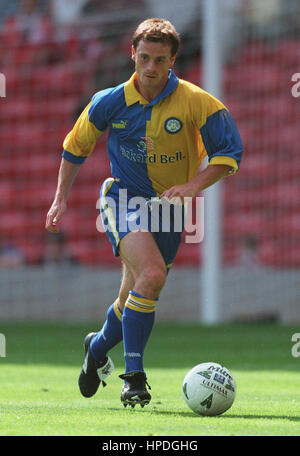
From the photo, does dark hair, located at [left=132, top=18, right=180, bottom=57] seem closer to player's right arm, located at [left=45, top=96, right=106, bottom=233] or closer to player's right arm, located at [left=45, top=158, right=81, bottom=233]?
player's right arm, located at [left=45, top=96, right=106, bottom=233]

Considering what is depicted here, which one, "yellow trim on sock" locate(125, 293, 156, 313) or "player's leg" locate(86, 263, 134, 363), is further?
"player's leg" locate(86, 263, 134, 363)

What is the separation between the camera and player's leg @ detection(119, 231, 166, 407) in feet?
13.6

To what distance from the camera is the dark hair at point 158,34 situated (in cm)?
426

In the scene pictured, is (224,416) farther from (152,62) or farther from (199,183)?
(152,62)

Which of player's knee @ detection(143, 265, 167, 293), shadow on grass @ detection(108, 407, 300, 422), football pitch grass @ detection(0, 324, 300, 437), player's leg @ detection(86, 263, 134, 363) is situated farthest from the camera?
player's leg @ detection(86, 263, 134, 363)

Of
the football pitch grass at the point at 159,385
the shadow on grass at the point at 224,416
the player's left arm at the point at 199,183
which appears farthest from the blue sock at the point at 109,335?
the player's left arm at the point at 199,183

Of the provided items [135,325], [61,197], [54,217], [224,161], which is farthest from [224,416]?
[61,197]

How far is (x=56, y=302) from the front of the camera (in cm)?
1154

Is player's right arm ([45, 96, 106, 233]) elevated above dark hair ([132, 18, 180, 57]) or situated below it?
below

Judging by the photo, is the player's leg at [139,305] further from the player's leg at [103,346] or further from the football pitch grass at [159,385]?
the player's leg at [103,346]

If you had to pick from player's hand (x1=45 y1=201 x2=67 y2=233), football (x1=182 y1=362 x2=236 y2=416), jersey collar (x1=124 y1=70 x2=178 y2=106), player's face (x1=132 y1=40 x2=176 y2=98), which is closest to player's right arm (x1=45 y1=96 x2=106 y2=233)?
player's hand (x1=45 y1=201 x2=67 y2=233)

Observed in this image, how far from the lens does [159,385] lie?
524cm

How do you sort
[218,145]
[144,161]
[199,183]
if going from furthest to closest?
1. [144,161]
2. [218,145]
3. [199,183]

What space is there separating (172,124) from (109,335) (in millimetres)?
1119
